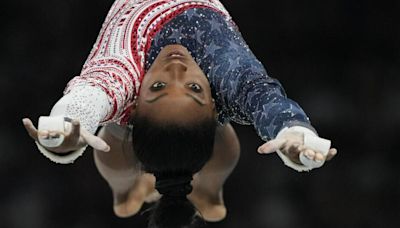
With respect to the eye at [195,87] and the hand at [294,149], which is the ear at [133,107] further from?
the hand at [294,149]

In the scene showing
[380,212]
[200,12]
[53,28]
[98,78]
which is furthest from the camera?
[53,28]

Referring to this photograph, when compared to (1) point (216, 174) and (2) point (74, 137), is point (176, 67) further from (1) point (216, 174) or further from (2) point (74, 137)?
(1) point (216, 174)

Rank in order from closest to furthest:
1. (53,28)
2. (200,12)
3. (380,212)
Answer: (200,12) < (380,212) < (53,28)

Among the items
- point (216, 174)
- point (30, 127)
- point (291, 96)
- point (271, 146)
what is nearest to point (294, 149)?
point (271, 146)

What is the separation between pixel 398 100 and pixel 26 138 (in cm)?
164

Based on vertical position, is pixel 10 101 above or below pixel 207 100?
below

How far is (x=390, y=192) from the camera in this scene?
10.9ft

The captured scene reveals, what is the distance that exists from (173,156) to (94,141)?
0.39 meters

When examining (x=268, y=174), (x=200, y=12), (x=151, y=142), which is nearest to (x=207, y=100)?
(x=151, y=142)

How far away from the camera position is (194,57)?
6.78 feet

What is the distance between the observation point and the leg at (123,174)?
93.4 inches

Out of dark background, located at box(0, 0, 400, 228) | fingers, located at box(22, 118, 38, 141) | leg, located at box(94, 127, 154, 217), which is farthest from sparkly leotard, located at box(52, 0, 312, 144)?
Answer: dark background, located at box(0, 0, 400, 228)

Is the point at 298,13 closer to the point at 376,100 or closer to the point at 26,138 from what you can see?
the point at 376,100

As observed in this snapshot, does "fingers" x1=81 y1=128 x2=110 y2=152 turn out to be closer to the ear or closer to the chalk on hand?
the chalk on hand
